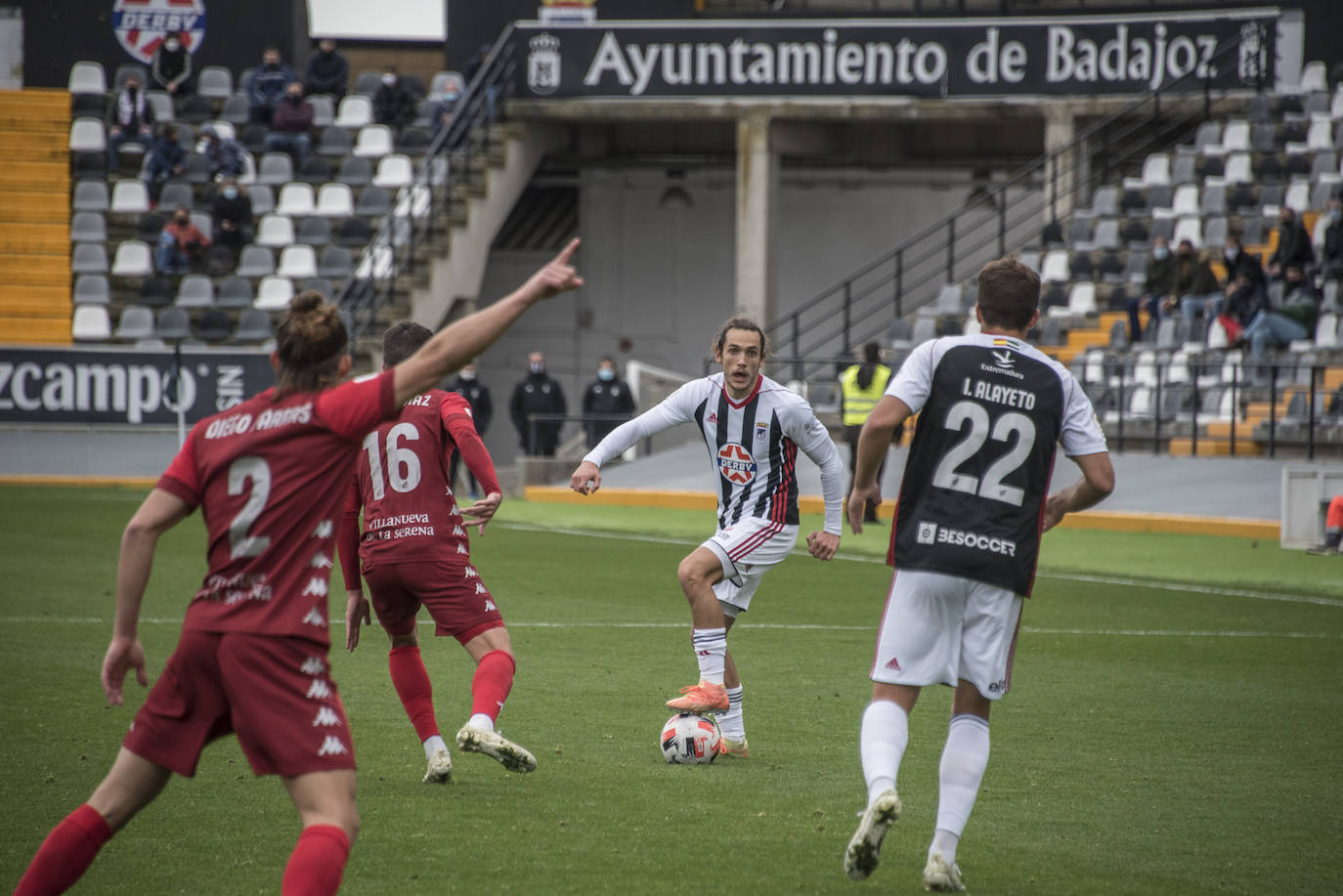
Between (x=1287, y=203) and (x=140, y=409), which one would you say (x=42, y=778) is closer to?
(x=140, y=409)

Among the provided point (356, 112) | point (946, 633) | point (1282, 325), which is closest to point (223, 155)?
point (356, 112)

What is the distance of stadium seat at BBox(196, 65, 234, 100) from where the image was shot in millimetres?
32094

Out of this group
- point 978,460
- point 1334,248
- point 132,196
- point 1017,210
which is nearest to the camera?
point 978,460

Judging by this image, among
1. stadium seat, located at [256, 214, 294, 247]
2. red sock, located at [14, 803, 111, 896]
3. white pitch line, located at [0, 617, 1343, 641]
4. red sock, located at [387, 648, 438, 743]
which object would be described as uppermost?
stadium seat, located at [256, 214, 294, 247]

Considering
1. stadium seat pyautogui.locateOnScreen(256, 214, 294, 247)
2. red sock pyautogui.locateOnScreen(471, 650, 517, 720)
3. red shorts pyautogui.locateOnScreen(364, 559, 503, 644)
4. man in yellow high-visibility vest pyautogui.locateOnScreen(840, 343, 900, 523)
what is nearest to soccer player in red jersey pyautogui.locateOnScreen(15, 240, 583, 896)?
red sock pyautogui.locateOnScreen(471, 650, 517, 720)

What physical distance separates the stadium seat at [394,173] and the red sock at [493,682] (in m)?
24.9

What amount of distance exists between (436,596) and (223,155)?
24.7m

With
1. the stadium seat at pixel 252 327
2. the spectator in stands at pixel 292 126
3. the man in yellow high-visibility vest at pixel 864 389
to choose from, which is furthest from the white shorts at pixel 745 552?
the spectator in stands at pixel 292 126

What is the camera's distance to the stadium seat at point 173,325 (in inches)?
1073

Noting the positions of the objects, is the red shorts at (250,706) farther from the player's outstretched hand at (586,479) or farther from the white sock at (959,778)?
the player's outstretched hand at (586,479)

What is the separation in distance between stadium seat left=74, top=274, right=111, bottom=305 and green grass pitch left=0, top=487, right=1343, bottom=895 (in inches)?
633

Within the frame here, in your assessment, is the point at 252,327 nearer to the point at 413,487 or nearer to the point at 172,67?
the point at 172,67

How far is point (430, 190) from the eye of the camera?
93.5 ft

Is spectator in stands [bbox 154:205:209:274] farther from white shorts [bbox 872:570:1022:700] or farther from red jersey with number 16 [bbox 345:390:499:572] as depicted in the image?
white shorts [bbox 872:570:1022:700]
